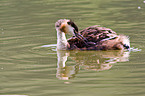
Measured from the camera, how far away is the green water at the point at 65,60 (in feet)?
25.6

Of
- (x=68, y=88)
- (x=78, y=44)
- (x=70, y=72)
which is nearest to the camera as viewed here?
(x=68, y=88)

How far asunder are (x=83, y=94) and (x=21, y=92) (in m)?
1.21

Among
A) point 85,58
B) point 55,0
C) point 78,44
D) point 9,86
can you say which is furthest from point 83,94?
point 55,0

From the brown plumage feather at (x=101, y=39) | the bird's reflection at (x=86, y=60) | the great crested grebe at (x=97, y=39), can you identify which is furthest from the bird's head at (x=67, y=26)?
the bird's reflection at (x=86, y=60)

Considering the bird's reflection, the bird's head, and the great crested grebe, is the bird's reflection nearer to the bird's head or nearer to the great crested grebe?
the great crested grebe

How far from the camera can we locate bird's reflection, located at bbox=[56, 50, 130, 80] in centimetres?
932

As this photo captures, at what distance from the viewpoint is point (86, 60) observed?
10.4 m

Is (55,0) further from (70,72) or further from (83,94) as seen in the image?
(83,94)

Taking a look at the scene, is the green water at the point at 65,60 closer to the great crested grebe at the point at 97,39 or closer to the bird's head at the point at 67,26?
the great crested grebe at the point at 97,39

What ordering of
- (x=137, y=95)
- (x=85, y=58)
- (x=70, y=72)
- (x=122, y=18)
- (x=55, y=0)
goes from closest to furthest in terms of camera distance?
(x=137, y=95), (x=70, y=72), (x=85, y=58), (x=122, y=18), (x=55, y=0)

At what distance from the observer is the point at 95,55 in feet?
36.0

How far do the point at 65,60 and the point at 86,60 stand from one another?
584 millimetres

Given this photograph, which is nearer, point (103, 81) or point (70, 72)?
point (103, 81)

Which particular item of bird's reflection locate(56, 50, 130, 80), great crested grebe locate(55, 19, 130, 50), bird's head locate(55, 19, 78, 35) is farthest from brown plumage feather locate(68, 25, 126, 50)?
bird's head locate(55, 19, 78, 35)
